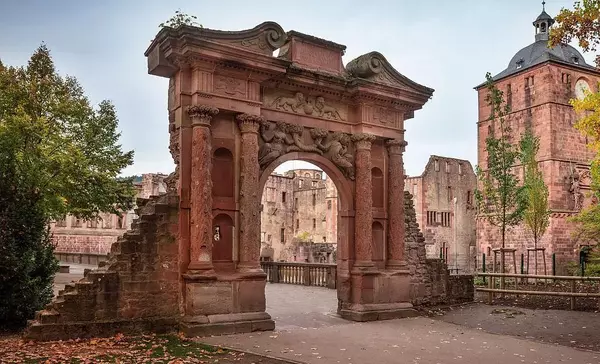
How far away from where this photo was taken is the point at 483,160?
143ft

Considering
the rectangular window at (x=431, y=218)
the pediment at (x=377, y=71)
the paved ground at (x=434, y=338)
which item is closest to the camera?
the paved ground at (x=434, y=338)

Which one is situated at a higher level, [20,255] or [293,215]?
[293,215]

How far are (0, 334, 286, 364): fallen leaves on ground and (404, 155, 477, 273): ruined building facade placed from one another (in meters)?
40.9

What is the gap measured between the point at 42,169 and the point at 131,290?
10.2 metres

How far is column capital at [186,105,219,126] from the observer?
11.1 metres

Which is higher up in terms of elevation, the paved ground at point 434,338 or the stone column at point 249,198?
the stone column at point 249,198

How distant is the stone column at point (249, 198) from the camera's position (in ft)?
38.0

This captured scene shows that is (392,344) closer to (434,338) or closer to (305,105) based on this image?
→ (434,338)

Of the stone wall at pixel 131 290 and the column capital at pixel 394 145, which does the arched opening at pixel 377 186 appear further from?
the stone wall at pixel 131 290

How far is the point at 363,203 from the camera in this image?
526 inches

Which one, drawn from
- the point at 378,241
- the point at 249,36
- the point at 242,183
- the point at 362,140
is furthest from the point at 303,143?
the point at 378,241

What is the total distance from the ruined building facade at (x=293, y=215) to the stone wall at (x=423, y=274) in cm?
4096

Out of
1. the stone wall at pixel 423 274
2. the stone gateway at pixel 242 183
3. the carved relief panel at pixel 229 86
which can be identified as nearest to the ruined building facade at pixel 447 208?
the stone wall at pixel 423 274

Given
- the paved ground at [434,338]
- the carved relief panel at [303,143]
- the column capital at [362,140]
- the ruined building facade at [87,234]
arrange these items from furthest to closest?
the ruined building facade at [87,234] < the column capital at [362,140] < the carved relief panel at [303,143] < the paved ground at [434,338]
